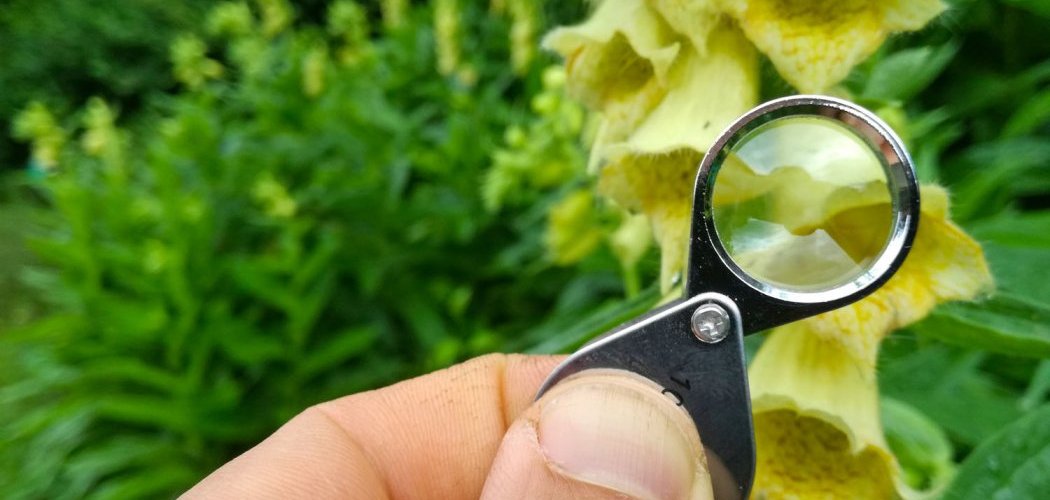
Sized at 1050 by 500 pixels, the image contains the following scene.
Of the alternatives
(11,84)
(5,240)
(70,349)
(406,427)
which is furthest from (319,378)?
(11,84)

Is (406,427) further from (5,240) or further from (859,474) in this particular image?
(5,240)

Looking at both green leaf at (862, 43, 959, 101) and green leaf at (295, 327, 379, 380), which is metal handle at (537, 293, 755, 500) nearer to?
green leaf at (862, 43, 959, 101)

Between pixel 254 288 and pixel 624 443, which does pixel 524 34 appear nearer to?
pixel 254 288

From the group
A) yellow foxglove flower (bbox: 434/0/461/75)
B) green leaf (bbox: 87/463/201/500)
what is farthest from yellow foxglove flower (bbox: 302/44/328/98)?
green leaf (bbox: 87/463/201/500)

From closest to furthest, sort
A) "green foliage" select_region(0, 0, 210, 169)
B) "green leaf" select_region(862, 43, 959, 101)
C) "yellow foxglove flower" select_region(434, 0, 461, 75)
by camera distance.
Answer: "green leaf" select_region(862, 43, 959, 101) < "yellow foxglove flower" select_region(434, 0, 461, 75) < "green foliage" select_region(0, 0, 210, 169)

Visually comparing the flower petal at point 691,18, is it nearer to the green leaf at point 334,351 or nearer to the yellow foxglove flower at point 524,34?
the green leaf at point 334,351

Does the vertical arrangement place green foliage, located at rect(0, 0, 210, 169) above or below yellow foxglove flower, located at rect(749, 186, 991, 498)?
above

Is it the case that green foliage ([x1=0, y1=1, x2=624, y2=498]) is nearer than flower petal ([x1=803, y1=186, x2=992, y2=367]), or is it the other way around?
flower petal ([x1=803, y1=186, x2=992, y2=367])

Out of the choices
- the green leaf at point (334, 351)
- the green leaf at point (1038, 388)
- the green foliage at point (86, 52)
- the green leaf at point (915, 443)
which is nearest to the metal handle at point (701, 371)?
the green leaf at point (915, 443)
